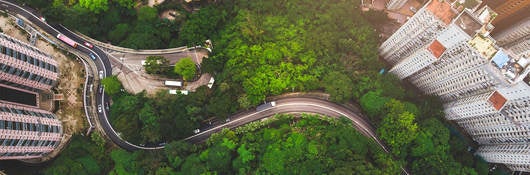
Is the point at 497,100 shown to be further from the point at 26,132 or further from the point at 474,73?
the point at 26,132

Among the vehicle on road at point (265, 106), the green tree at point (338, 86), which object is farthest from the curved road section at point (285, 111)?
the green tree at point (338, 86)

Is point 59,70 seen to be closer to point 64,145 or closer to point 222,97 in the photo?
point 64,145

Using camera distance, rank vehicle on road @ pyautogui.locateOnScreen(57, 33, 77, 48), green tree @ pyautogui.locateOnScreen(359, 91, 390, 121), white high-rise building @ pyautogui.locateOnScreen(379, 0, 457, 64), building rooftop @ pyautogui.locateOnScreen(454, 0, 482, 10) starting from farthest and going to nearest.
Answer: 1. vehicle on road @ pyautogui.locateOnScreen(57, 33, 77, 48)
2. green tree @ pyautogui.locateOnScreen(359, 91, 390, 121)
3. building rooftop @ pyautogui.locateOnScreen(454, 0, 482, 10)
4. white high-rise building @ pyautogui.locateOnScreen(379, 0, 457, 64)

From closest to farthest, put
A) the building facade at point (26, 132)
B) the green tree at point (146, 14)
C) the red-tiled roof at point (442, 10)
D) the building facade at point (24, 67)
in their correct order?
the building facade at point (26, 132), the red-tiled roof at point (442, 10), the building facade at point (24, 67), the green tree at point (146, 14)

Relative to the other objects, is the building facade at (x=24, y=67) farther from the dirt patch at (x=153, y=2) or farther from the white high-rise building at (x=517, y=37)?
the white high-rise building at (x=517, y=37)

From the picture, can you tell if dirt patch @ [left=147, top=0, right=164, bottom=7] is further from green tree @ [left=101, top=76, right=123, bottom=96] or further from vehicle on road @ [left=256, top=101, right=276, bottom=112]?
vehicle on road @ [left=256, top=101, right=276, bottom=112]

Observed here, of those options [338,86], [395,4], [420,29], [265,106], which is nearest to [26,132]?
[265,106]

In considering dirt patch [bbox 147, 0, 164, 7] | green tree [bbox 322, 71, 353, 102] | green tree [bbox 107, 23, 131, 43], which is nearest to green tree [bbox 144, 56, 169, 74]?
green tree [bbox 107, 23, 131, 43]
